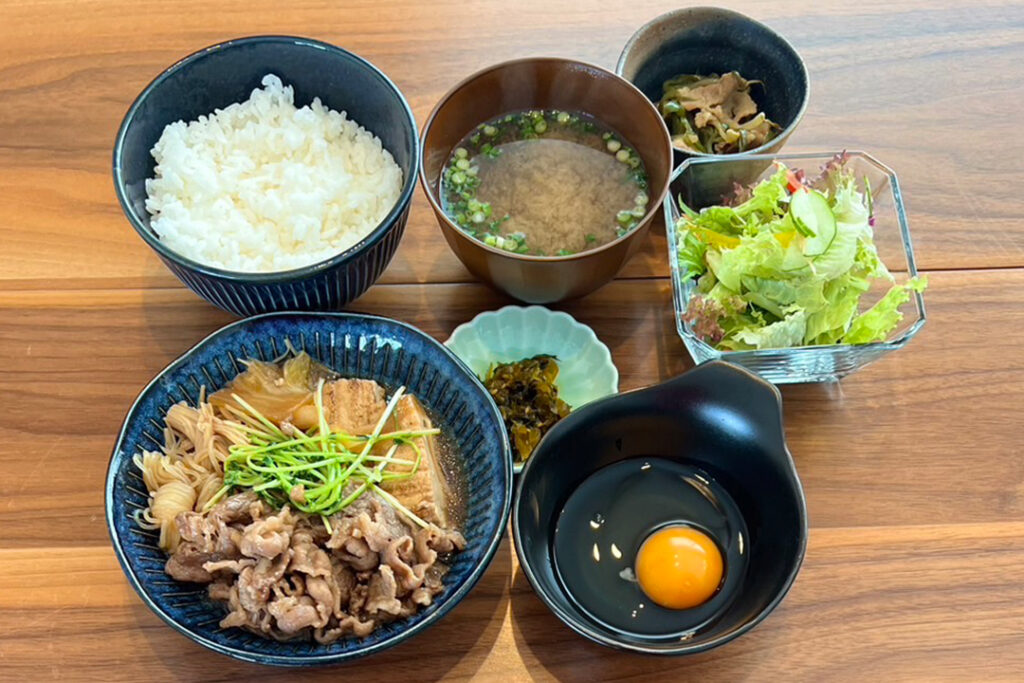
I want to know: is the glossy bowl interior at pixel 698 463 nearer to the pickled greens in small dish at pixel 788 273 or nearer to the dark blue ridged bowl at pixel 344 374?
the dark blue ridged bowl at pixel 344 374

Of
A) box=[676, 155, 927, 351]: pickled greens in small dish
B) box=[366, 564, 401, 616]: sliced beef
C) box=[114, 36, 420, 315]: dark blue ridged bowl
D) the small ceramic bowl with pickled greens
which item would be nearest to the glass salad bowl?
box=[676, 155, 927, 351]: pickled greens in small dish

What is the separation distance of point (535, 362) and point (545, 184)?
1.54 ft

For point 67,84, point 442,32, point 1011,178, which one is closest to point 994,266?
point 1011,178

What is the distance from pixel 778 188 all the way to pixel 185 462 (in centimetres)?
150

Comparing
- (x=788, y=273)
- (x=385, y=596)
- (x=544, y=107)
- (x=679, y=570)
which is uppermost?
(x=544, y=107)

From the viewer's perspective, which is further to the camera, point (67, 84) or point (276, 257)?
point (67, 84)

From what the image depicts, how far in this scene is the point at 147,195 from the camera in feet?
7.30

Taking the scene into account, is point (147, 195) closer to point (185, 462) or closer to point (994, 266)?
point (185, 462)

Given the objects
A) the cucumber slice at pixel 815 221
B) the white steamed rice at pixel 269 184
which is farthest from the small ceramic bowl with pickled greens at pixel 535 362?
the cucumber slice at pixel 815 221

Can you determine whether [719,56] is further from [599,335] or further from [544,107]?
[599,335]

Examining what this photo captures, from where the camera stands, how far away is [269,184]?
2289 mm

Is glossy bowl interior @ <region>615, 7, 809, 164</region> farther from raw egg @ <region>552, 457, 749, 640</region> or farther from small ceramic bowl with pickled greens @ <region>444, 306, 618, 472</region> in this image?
raw egg @ <region>552, 457, 749, 640</region>

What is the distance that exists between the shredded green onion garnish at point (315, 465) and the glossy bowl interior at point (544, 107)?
0.44 meters

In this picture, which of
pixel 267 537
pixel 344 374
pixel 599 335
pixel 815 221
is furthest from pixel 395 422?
pixel 815 221
